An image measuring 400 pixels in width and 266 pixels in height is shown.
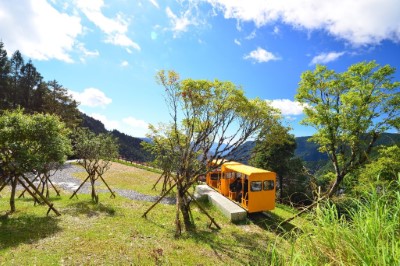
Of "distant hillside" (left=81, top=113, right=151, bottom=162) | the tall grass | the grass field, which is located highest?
"distant hillside" (left=81, top=113, right=151, bottom=162)

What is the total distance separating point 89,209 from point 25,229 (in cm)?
501

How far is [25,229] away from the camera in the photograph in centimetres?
1284

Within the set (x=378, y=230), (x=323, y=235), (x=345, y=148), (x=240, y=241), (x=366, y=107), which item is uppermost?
(x=366, y=107)

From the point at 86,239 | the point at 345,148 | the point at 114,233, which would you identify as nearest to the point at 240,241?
the point at 114,233

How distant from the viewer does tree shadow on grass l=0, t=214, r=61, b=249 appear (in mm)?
11375

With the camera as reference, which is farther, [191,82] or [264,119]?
[264,119]

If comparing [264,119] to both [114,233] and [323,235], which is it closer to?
[114,233]

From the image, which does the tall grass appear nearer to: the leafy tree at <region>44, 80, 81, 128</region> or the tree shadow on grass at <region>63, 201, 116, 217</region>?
the tree shadow on grass at <region>63, 201, 116, 217</region>

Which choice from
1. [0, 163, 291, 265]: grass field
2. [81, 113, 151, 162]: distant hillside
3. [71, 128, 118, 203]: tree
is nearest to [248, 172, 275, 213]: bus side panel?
[0, 163, 291, 265]: grass field

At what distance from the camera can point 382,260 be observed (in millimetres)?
2664

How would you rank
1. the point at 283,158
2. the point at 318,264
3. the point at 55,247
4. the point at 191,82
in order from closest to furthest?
the point at 318,264 → the point at 55,247 → the point at 191,82 → the point at 283,158

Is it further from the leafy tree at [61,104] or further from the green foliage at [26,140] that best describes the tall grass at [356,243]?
the leafy tree at [61,104]

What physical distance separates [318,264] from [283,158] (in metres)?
38.6

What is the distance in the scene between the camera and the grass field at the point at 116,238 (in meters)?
10.4
